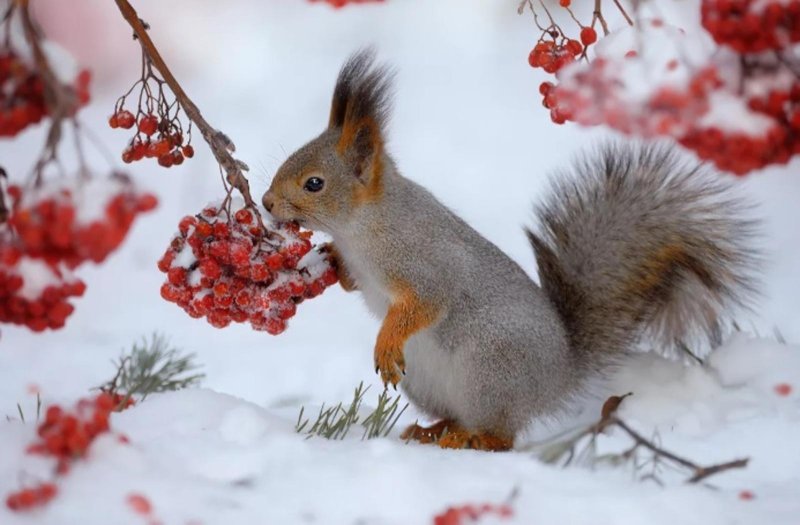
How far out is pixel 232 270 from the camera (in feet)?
3.79

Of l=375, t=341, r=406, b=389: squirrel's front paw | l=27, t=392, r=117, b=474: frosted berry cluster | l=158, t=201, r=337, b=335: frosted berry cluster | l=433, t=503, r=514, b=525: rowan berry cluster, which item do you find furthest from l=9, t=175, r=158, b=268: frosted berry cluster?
l=375, t=341, r=406, b=389: squirrel's front paw

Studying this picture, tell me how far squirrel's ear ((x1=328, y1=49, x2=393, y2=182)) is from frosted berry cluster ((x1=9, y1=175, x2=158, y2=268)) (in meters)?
0.68

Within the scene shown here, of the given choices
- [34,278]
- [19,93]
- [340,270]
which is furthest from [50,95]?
[340,270]

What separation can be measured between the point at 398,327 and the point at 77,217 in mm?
698

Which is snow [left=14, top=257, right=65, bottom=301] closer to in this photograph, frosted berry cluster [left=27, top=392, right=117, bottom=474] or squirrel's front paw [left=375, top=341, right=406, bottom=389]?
frosted berry cluster [left=27, top=392, right=117, bottom=474]

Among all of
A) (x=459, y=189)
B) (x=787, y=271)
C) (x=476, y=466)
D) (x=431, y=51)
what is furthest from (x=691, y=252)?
(x=431, y=51)

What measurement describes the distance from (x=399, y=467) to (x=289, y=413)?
19.2 inches

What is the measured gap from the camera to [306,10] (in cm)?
311

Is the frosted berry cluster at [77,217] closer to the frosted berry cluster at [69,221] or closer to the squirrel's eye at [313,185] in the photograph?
the frosted berry cluster at [69,221]

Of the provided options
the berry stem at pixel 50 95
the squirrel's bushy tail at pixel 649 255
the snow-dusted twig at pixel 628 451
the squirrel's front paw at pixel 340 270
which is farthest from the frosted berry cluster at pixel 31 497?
the squirrel's bushy tail at pixel 649 255

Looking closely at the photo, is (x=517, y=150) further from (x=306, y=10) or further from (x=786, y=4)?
(x=786, y=4)

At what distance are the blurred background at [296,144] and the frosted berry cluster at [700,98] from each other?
0.93 metres

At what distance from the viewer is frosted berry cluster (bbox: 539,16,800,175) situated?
0.67m

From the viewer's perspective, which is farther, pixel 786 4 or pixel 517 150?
pixel 517 150
